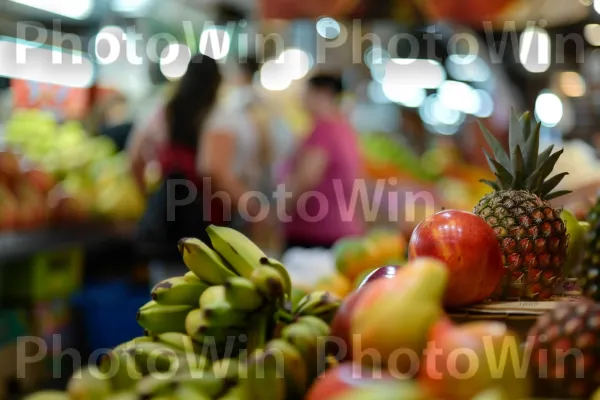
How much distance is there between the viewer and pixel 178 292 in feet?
4.04

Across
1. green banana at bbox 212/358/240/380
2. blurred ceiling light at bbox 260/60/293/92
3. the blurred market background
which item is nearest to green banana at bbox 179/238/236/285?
green banana at bbox 212/358/240/380

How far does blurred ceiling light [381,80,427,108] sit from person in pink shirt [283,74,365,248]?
37.0 ft

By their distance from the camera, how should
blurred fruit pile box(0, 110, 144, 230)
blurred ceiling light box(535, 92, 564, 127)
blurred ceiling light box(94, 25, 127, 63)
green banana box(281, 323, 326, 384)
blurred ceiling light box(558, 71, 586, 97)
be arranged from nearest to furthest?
green banana box(281, 323, 326, 384) < blurred fruit pile box(0, 110, 144, 230) < blurred ceiling light box(94, 25, 127, 63) < blurred ceiling light box(535, 92, 564, 127) < blurred ceiling light box(558, 71, 586, 97)

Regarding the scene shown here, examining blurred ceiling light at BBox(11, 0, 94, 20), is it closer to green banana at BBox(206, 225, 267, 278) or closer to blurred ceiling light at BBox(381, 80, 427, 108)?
green banana at BBox(206, 225, 267, 278)

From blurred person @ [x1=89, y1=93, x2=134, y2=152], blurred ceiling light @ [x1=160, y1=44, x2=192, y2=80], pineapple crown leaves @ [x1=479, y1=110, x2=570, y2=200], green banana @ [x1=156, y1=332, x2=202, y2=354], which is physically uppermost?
blurred ceiling light @ [x1=160, y1=44, x2=192, y2=80]

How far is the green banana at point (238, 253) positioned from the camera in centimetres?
129

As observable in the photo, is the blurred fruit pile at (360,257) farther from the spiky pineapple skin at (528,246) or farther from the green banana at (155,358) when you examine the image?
the green banana at (155,358)

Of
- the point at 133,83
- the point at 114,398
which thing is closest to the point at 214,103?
the point at 114,398

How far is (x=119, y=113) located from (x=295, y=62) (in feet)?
12.0

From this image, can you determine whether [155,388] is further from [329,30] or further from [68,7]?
[329,30]

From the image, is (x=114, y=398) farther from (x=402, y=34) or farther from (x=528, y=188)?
(x=402, y=34)

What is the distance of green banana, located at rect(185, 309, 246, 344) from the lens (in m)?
1.10

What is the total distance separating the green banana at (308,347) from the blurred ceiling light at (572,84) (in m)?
11.6

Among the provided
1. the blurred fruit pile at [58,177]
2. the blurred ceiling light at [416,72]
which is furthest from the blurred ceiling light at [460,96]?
the blurred fruit pile at [58,177]
